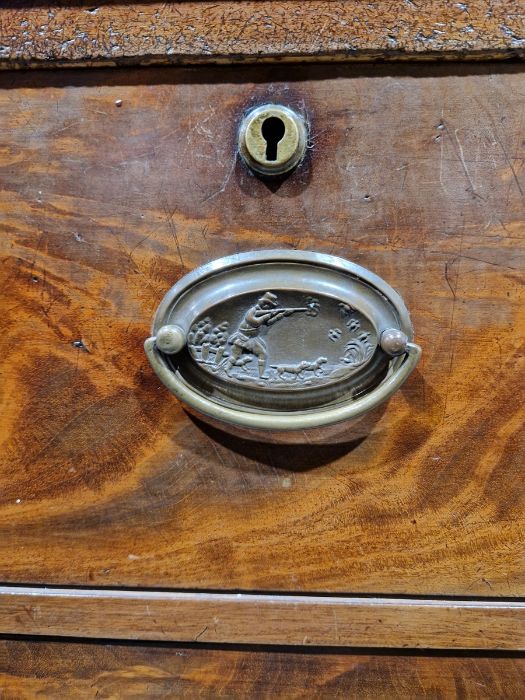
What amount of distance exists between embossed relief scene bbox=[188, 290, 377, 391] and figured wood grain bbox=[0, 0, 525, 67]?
18 centimetres

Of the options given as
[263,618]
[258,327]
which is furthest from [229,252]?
[263,618]

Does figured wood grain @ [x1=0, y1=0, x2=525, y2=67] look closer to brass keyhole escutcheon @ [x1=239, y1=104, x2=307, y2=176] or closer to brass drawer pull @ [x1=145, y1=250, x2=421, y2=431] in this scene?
brass keyhole escutcheon @ [x1=239, y1=104, x2=307, y2=176]

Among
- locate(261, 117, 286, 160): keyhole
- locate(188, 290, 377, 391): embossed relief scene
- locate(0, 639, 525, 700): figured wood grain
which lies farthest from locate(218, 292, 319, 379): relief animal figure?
locate(0, 639, 525, 700): figured wood grain

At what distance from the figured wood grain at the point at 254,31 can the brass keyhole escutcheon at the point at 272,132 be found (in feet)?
0.13

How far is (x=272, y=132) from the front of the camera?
16.5 inches

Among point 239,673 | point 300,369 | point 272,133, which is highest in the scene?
point 272,133

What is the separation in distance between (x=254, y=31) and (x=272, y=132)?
7cm

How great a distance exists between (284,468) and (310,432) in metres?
0.04

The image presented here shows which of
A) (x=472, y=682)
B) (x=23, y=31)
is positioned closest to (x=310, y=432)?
(x=472, y=682)

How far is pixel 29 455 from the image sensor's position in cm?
46

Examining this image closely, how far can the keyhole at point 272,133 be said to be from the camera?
411mm

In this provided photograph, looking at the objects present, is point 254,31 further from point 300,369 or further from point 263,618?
point 263,618

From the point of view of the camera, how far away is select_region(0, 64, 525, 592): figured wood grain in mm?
415

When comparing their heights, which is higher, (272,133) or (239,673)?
(272,133)
